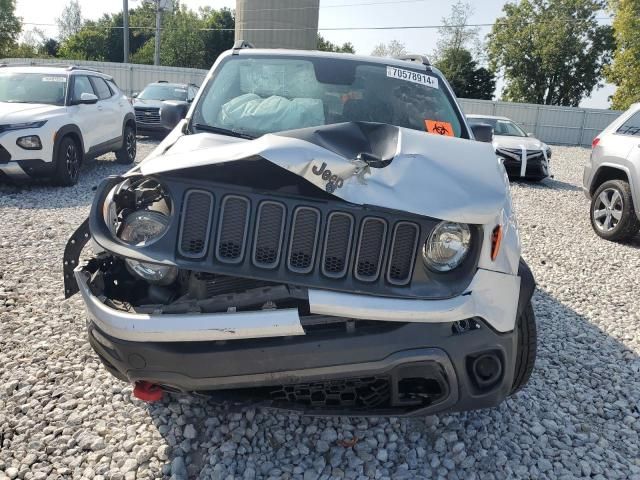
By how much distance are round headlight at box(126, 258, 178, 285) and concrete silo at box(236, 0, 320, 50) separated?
3227cm

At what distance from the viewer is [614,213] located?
6.75m

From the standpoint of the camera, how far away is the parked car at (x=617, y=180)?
20.7ft

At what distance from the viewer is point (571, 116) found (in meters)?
28.0

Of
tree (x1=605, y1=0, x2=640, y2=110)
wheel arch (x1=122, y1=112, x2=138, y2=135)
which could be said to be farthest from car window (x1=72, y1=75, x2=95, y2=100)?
tree (x1=605, y1=0, x2=640, y2=110)

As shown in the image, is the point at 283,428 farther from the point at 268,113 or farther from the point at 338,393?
the point at 268,113

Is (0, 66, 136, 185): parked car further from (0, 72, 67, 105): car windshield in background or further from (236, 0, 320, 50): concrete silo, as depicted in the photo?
(236, 0, 320, 50): concrete silo

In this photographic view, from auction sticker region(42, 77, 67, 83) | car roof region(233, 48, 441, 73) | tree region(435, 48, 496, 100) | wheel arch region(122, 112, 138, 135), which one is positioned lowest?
wheel arch region(122, 112, 138, 135)

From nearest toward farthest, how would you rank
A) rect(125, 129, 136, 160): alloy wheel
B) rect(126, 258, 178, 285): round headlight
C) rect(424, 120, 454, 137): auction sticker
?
rect(126, 258, 178, 285): round headlight, rect(424, 120, 454, 137): auction sticker, rect(125, 129, 136, 160): alloy wheel

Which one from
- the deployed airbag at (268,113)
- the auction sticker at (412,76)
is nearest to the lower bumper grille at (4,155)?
the deployed airbag at (268,113)

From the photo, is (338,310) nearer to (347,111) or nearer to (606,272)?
(347,111)

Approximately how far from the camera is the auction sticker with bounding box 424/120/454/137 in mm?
3323

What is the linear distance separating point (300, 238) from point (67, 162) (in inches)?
279

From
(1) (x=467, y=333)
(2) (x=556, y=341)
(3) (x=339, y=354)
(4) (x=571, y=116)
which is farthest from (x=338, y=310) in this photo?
(4) (x=571, y=116)

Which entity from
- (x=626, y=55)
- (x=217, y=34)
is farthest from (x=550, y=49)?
(x=217, y=34)
